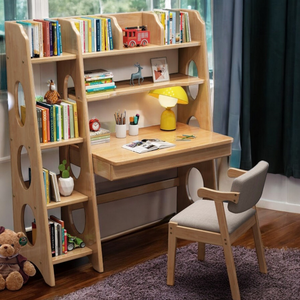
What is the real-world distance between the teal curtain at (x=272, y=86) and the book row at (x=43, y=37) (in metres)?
1.45

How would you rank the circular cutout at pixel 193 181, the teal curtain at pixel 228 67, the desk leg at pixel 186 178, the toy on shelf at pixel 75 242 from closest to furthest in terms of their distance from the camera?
the toy on shelf at pixel 75 242, the desk leg at pixel 186 178, the teal curtain at pixel 228 67, the circular cutout at pixel 193 181

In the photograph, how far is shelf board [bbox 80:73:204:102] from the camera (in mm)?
3184

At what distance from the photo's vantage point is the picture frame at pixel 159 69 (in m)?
3.53

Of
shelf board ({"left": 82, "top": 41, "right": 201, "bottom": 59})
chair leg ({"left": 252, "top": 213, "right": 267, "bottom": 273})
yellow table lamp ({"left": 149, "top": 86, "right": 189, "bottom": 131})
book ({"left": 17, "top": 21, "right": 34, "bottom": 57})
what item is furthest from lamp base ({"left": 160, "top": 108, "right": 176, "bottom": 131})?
book ({"left": 17, "top": 21, "right": 34, "bottom": 57})

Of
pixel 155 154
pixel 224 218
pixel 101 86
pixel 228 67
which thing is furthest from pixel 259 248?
pixel 228 67

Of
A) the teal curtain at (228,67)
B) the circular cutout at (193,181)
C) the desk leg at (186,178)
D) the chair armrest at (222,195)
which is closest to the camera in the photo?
the chair armrest at (222,195)

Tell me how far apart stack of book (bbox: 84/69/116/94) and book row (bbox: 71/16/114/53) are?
0.45 ft

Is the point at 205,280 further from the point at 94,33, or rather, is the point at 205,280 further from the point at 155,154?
the point at 94,33

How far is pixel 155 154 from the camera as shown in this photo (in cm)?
312

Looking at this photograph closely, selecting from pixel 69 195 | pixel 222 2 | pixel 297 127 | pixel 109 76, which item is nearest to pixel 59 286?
pixel 69 195

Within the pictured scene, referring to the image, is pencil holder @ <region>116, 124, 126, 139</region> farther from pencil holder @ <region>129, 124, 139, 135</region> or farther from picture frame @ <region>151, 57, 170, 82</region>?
picture frame @ <region>151, 57, 170, 82</region>

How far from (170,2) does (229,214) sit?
156cm

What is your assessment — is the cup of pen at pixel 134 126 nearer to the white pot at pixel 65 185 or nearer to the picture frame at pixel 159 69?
the picture frame at pixel 159 69

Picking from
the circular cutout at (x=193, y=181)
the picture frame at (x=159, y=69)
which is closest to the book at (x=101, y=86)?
the picture frame at (x=159, y=69)
